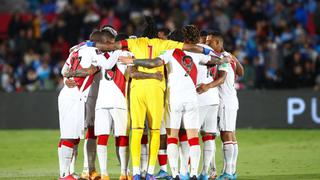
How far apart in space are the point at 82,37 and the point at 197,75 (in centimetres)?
1332

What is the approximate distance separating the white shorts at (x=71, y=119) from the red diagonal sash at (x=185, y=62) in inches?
64.7

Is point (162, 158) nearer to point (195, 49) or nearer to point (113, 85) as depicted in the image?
point (113, 85)

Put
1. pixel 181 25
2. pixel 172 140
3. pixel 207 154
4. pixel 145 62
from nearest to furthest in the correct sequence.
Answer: pixel 145 62 < pixel 172 140 < pixel 207 154 < pixel 181 25

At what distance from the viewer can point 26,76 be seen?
2427cm

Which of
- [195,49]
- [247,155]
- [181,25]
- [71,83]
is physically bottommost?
[247,155]

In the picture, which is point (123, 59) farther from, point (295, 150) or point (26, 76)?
point (26, 76)

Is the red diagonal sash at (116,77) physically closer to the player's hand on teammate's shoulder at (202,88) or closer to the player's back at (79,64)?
the player's back at (79,64)

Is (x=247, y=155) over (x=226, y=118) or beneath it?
beneath

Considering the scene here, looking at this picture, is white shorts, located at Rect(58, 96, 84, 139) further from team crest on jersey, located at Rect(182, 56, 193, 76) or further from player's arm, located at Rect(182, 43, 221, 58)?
player's arm, located at Rect(182, 43, 221, 58)

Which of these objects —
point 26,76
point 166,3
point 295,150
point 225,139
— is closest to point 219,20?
point 166,3

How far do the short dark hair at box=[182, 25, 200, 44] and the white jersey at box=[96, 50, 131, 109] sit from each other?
35.1 inches

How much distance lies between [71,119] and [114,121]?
26.7 inches

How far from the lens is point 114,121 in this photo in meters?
12.4

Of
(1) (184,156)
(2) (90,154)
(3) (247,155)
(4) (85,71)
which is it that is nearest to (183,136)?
(1) (184,156)
